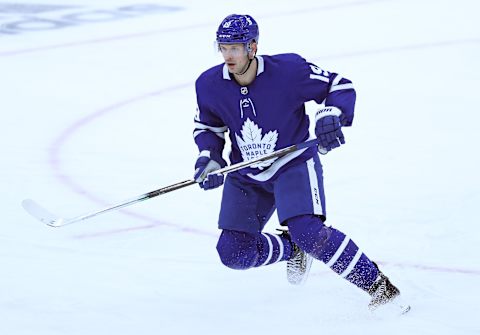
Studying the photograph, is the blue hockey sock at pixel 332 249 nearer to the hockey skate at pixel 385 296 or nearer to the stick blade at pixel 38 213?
the hockey skate at pixel 385 296

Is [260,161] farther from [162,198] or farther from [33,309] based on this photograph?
[162,198]

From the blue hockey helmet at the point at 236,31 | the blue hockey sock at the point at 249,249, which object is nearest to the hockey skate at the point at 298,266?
the blue hockey sock at the point at 249,249

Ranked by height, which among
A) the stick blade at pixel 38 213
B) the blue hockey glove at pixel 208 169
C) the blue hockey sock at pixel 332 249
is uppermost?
the blue hockey glove at pixel 208 169

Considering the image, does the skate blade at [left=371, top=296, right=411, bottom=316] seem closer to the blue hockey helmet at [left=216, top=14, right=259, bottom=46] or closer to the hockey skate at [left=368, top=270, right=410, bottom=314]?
the hockey skate at [left=368, top=270, right=410, bottom=314]

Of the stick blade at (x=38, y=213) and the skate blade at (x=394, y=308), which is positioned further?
the stick blade at (x=38, y=213)

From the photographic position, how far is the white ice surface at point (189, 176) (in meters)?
3.34

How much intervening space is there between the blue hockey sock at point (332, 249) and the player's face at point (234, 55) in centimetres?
50

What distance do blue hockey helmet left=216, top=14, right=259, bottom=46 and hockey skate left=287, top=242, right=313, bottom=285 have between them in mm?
782

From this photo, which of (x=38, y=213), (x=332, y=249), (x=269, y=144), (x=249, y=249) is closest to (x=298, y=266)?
(x=249, y=249)

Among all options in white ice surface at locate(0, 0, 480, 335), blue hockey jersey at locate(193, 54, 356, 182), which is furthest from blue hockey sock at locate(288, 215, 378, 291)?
blue hockey jersey at locate(193, 54, 356, 182)

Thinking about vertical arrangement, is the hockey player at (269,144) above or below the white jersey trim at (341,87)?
below

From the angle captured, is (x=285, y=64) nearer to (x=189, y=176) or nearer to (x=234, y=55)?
(x=234, y=55)

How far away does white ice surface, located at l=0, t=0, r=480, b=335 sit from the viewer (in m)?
→ 3.34

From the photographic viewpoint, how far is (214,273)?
3.72m
